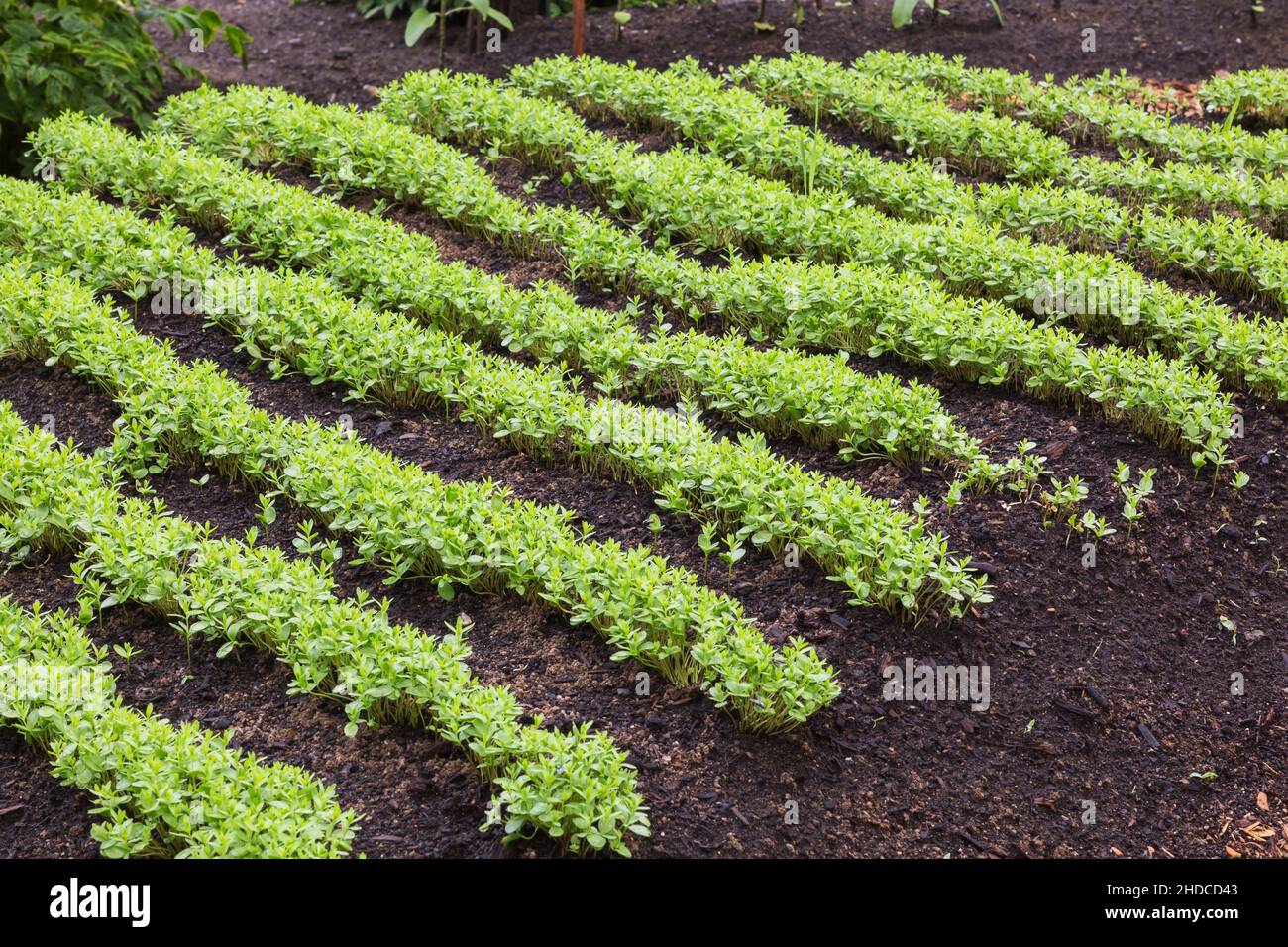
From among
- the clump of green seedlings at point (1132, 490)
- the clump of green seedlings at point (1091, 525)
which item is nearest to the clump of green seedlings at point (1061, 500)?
the clump of green seedlings at point (1091, 525)

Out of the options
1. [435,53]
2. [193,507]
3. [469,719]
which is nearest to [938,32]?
[435,53]

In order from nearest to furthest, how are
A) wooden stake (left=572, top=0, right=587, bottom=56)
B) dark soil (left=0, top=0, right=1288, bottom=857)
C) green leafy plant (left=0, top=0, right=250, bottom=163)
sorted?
dark soil (left=0, top=0, right=1288, bottom=857)
green leafy plant (left=0, top=0, right=250, bottom=163)
wooden stake (left=572, top=0, right=587, bottom=56)

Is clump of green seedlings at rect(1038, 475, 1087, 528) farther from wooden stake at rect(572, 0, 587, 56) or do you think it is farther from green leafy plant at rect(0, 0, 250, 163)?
green leafy plant at rect(0, 0, 250, 163)

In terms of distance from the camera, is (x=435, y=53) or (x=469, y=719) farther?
(x=435, y=53)

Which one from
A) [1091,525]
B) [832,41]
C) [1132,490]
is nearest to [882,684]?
[1091,525]

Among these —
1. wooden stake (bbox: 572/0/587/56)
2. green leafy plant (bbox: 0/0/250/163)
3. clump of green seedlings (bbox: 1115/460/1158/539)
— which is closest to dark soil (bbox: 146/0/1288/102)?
wooden stake (bbox: 572/0/587/56)

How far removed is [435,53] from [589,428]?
542 cm

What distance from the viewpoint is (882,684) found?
4520 millimetres

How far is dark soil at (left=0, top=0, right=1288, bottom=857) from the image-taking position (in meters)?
4.09

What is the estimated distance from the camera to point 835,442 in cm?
571

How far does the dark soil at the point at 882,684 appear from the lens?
13.4 feet

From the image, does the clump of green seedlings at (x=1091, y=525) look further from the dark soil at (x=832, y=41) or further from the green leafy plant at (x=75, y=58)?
the green leafy plant at (x=75, y=58)

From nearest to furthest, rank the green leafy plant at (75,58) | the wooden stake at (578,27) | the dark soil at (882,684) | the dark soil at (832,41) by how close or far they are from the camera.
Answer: the dark soil at (882,684) → the green leafy plant at (75,58) → the wooden stake at (578,27) → the dark soil at (832,41)
